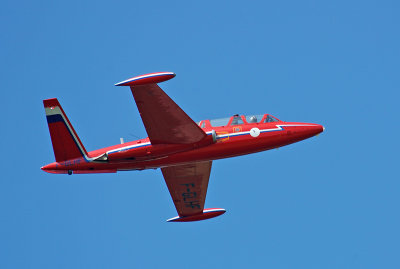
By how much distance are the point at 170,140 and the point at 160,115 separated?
183 centimetres

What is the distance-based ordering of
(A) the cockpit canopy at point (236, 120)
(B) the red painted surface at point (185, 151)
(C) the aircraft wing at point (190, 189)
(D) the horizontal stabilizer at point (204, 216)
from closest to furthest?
(B) the red painted surface at point (185, 151) → (A) the cockpit canopy at point (236, 120) → (C) the aircraft wing at point (190, 189) → (D) the horizontal stabilizer at point (204, 216)

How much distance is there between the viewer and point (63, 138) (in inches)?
1641

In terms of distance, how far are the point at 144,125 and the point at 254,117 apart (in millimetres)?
6762

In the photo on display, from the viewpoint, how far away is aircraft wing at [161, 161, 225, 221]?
46.0m

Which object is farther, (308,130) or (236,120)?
(308,130)

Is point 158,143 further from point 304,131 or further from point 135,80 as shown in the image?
point 304,131

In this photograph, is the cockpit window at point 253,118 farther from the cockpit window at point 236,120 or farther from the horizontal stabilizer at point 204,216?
the horizontal stabilizer at point 204,216

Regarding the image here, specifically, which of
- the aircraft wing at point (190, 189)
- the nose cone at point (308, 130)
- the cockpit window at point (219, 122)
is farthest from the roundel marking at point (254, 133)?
the aircraft wing at point (190, 189)

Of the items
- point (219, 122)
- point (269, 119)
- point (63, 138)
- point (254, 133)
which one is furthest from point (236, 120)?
point (63, 138)

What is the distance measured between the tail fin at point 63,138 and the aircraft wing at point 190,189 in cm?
674

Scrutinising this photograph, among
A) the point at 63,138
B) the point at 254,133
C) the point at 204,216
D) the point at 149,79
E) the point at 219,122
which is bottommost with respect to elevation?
the point at 204,216

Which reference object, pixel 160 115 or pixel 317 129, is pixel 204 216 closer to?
pixel 317 129

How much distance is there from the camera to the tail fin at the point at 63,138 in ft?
137

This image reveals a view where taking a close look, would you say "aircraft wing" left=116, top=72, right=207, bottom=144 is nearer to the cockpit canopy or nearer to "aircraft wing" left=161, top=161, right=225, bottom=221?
the cockpit canopy
